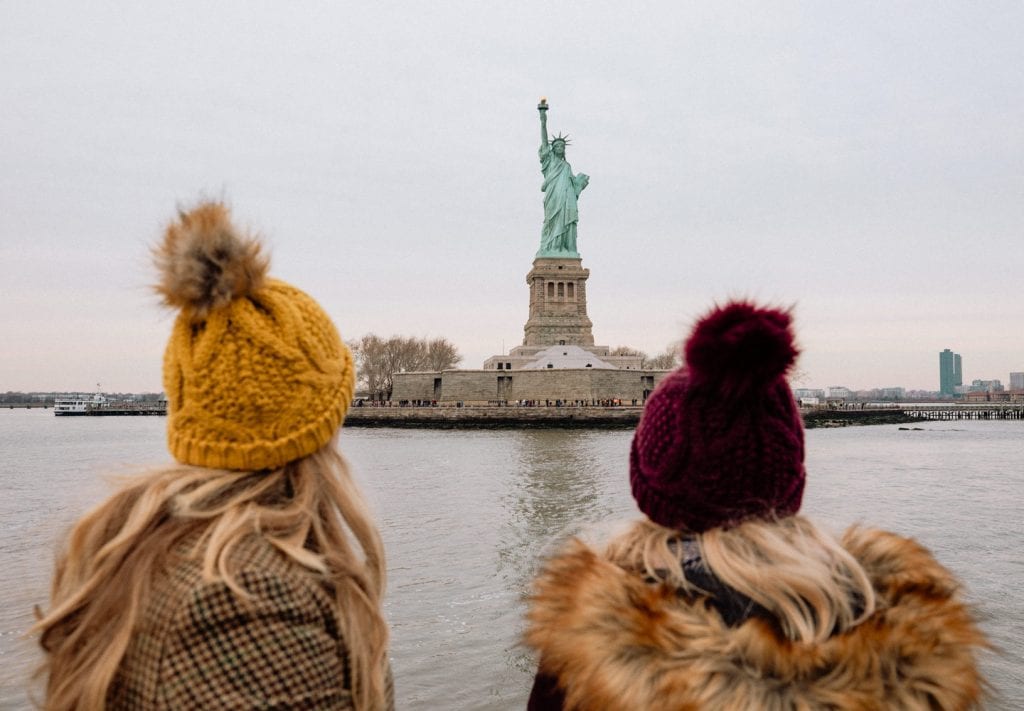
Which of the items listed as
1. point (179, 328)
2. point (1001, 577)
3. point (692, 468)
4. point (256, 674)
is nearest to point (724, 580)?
point (692, 468)

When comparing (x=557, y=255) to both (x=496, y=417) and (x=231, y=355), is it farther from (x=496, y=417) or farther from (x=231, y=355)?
(x=231, y=355)

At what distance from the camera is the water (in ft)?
20.7

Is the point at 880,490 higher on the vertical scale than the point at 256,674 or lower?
lower

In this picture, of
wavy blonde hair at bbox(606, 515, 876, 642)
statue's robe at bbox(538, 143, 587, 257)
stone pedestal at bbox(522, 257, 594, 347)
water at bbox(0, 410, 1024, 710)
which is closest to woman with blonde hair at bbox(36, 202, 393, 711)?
water at bbox(0, 410, 1024, 710)

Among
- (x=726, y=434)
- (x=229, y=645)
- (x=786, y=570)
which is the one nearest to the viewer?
(x=229, y=645)

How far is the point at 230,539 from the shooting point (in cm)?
145

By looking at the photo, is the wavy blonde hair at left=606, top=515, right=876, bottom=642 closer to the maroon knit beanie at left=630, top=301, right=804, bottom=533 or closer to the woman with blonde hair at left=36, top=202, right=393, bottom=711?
the maroon knit beanie at left=630, top=301, right=804, bottom=533

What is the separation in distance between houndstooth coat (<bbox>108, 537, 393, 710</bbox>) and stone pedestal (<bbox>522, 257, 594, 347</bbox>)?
2009 inches

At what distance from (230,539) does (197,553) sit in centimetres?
6

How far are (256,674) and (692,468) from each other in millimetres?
914

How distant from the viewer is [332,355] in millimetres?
1746

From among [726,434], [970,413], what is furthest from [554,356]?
[970,413]

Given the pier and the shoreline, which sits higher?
the pier

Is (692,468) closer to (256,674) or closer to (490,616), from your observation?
(256,674)
